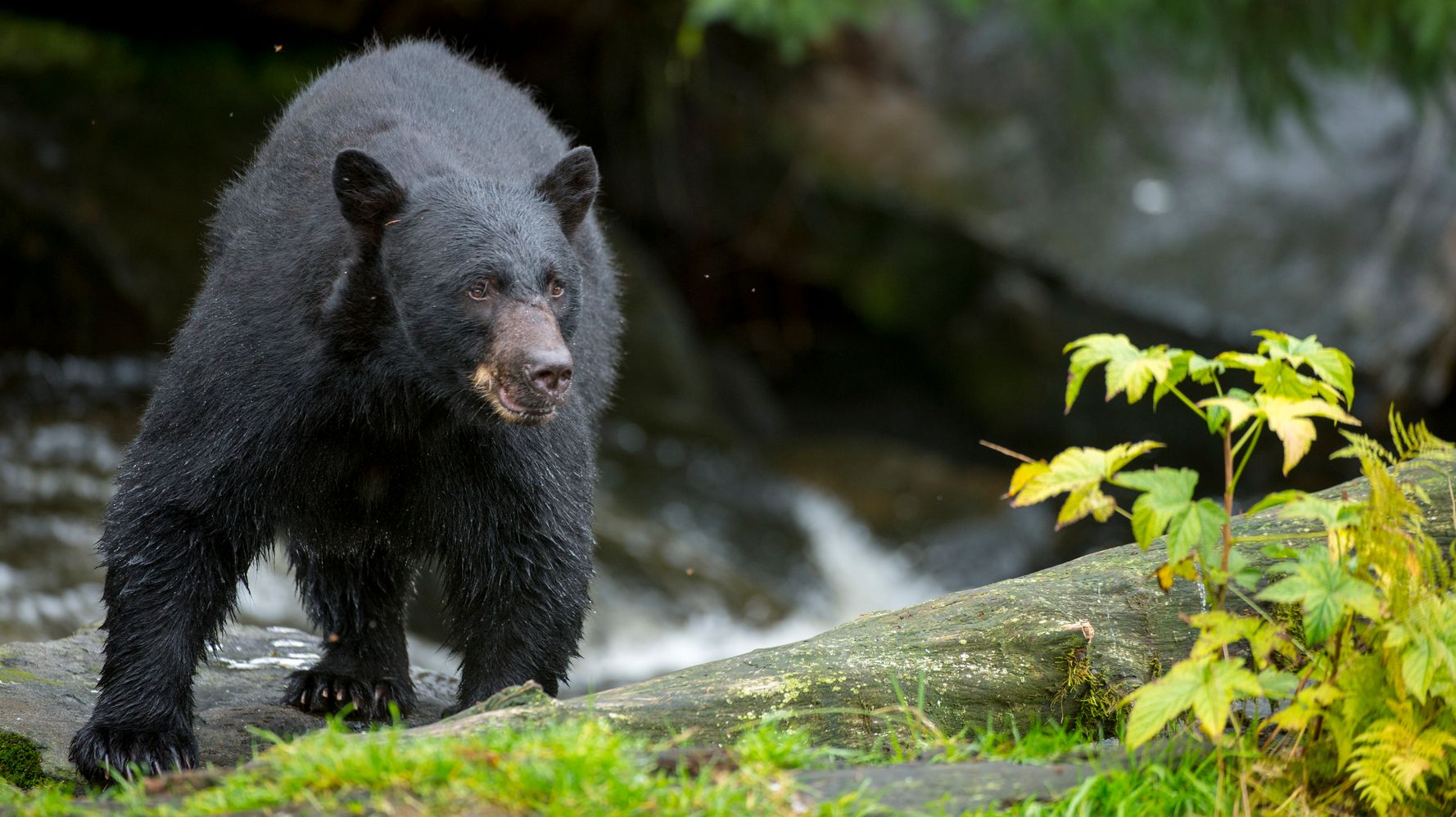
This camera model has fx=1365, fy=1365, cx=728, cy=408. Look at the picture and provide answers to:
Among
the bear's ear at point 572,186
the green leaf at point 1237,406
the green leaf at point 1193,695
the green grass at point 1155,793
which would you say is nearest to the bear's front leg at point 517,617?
the bear's ear at point 572,186

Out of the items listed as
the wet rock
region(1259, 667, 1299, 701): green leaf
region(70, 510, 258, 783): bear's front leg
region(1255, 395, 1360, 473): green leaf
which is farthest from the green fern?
region(70, 510, 258, 783): bear's front leg

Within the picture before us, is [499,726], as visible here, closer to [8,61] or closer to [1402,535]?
[1402,535]

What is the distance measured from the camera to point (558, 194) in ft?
13.8

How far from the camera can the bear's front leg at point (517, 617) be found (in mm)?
4258

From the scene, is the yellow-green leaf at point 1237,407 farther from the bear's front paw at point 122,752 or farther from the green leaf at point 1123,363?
the bear's front paw at point 122,752

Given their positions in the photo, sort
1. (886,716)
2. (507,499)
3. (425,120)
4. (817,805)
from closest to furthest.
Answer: (817,805), (886,716), (507,499), (425,120)

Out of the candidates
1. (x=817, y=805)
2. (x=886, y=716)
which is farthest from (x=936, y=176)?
(x=817, y=805)

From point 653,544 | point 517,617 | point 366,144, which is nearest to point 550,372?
point 517,617

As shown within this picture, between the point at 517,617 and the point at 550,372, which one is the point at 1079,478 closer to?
the point at 550,372

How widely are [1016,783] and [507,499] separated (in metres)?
1.84

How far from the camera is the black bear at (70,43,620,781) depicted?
12.6 ft

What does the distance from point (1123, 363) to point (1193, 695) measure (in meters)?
0.76

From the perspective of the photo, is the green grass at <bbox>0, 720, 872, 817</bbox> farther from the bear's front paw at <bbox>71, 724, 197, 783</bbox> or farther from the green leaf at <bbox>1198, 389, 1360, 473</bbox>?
the green leaf at <bbox>1198, 389, 1360, 473</bbox>

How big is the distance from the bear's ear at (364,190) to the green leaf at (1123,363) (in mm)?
1932
